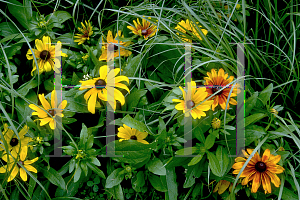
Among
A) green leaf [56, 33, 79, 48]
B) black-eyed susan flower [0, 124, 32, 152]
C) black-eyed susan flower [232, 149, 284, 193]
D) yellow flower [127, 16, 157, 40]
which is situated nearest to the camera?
black-eyed susan flower [232, 149, 284, 193]

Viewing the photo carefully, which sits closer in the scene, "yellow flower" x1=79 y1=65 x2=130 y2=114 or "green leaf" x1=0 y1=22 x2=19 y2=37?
"yellow flower" x1=79 y1=65 x2=130 y2=114

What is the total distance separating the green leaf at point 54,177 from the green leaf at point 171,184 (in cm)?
43

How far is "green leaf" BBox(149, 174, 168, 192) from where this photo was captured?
1.12 m

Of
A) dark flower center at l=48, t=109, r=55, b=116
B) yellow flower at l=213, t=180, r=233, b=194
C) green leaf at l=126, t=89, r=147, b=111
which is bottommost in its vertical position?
yellow flower at l=213, t=180, r=233, b=194

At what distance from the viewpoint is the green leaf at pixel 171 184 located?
112cm

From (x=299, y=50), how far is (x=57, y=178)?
4.47 feet

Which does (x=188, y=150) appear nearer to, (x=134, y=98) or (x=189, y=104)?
(x=189, y=104)

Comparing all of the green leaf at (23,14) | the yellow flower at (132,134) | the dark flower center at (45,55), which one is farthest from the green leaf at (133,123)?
the green leaf at (23,14)

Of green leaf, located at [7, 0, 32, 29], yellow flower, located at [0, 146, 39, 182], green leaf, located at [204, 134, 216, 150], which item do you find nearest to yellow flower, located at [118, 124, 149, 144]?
green leaf, located at [204, 134, 216, 150]

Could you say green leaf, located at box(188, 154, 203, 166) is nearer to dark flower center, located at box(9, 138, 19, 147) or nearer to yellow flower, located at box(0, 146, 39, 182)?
yellow flower, located at box(0, 146, 39, 182)

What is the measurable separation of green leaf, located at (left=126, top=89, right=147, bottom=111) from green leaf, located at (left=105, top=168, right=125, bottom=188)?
27 cm

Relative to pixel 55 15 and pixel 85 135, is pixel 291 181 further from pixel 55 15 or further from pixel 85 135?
pixel 55 15

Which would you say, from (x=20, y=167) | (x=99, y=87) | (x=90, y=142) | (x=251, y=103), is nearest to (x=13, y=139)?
(x=20, y=167)

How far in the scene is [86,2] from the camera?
5.18 ft
